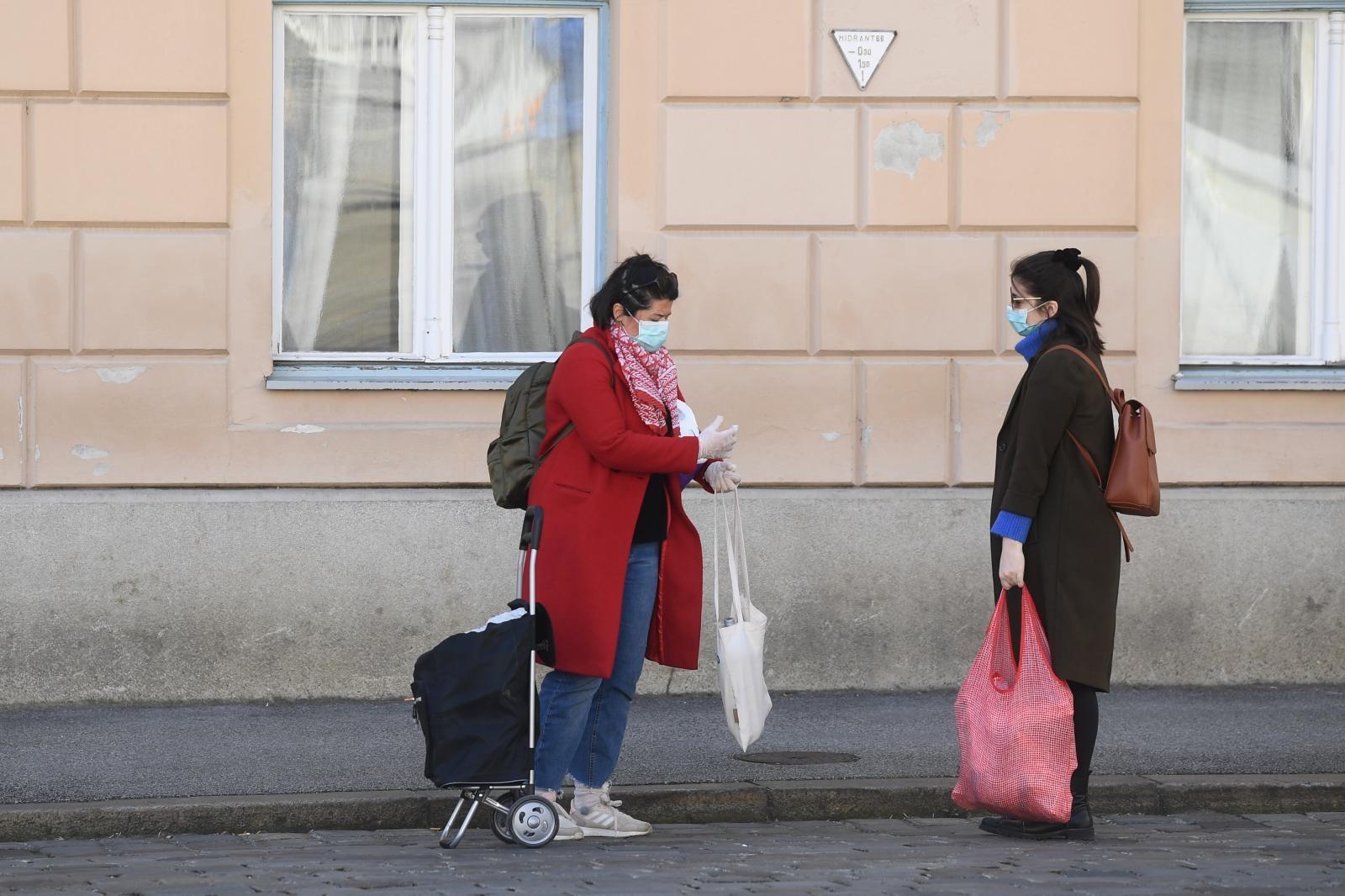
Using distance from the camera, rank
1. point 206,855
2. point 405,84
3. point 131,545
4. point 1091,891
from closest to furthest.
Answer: point 1091,891
point 206,855
point 131,545
point 405,84

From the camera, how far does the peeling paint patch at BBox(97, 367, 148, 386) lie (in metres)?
7.85

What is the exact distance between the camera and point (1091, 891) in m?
4.69

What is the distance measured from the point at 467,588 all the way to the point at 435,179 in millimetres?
1912

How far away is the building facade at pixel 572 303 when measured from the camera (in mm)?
7832

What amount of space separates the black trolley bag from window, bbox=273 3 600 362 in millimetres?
3295

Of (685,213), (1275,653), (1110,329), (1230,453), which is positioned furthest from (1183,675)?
(685,213)

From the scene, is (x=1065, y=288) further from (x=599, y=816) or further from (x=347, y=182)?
(x=347, y=182)

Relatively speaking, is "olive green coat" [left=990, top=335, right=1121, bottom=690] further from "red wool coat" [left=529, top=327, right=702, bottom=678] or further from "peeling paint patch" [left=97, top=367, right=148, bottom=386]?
"peeling paint patch" [left=97, top=367, right=148, bottom=386]

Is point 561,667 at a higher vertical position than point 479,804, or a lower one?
higher

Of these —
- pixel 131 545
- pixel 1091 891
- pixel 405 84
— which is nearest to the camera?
pixel 1091 891

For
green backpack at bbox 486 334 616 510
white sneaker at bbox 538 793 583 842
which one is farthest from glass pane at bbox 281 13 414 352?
white sneaker at bbox 538 793 583 842

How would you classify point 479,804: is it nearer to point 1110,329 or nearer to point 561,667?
point 561,667

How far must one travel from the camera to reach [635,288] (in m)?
5.38

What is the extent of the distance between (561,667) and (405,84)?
3.94 metres
